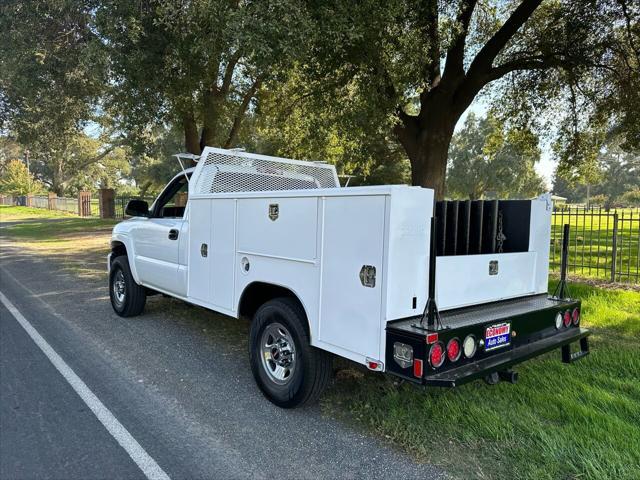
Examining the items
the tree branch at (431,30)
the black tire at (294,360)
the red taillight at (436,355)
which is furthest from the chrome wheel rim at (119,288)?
the tree branch at (431,30)

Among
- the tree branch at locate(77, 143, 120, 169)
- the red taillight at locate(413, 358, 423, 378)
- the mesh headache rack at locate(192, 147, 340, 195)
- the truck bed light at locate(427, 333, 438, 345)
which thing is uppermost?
the tree branch at locate(77, 143, 120, 169)

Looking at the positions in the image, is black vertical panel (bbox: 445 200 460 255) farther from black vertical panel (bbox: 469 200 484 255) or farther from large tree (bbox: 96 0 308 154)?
large tree (bbox: 96 0 308 154)

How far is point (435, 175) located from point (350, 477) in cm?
911

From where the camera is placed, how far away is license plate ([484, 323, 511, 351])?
3.32 meters

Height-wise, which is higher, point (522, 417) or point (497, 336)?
point (497, 336)

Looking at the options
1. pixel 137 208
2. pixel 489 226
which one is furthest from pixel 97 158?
pixel 489 226

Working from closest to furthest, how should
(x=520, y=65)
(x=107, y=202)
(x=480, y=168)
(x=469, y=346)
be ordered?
(x=469, y=346)
(x=520, y=65)
(x=107, y=202)
(x=480, y=168)

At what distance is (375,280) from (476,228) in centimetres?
139

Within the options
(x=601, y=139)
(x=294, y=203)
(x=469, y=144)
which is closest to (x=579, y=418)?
(x=294, y=203)

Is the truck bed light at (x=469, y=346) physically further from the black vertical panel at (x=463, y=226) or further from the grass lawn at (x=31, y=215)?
the grass lawn at (x=31, y=215)

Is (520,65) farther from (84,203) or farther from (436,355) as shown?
(84,203)

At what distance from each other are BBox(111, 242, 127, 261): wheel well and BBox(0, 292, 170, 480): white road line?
5.56ft

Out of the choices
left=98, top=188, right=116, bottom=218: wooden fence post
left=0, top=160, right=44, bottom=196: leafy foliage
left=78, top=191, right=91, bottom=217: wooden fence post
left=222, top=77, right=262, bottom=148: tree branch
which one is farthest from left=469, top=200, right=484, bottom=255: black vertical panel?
left=0, top=160, right=44, bottom=196: leafy foliage

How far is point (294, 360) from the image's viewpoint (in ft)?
12.4
